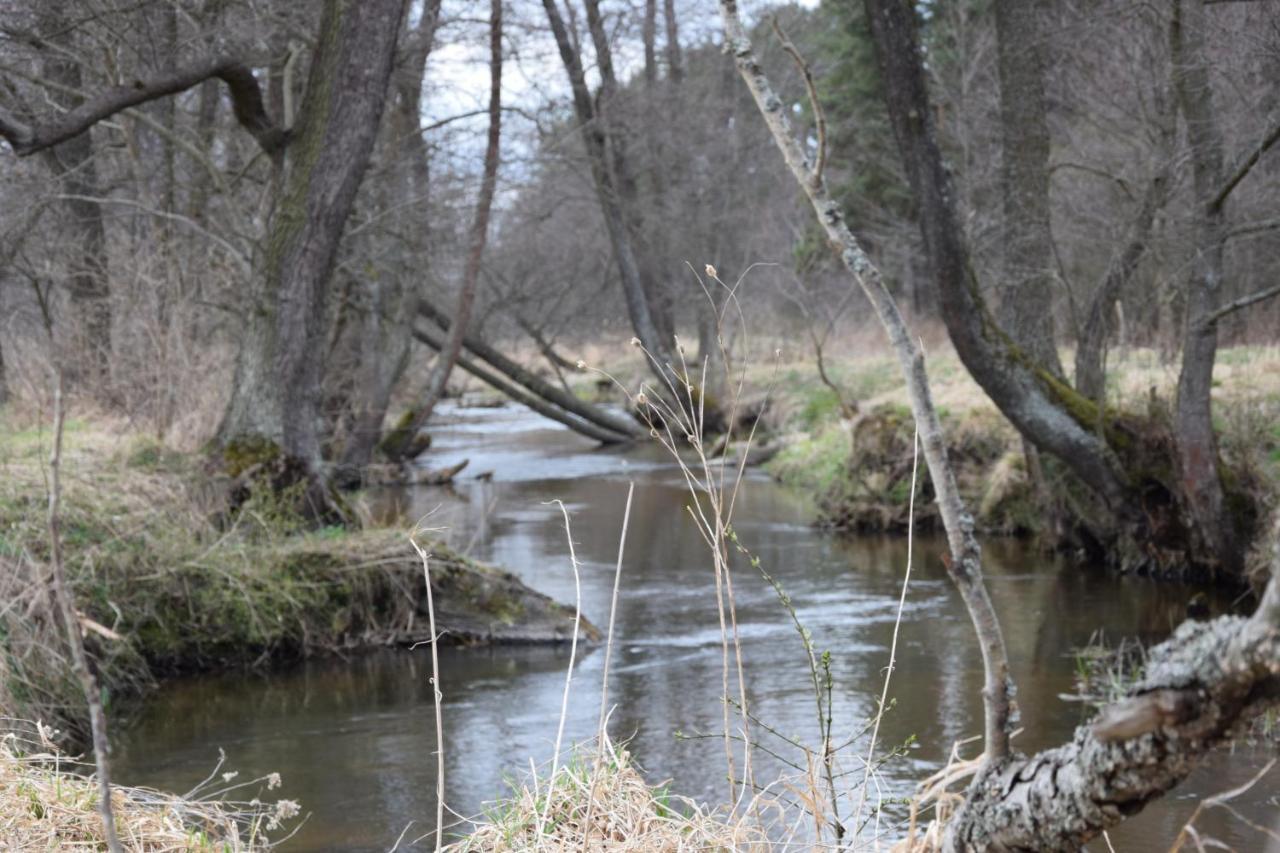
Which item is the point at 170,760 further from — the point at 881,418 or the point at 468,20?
the point at 468,20

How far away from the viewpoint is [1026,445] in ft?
36.6

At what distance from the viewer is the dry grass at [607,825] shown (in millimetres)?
3076

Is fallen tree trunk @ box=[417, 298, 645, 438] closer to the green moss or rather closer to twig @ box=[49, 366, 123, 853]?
the green moss

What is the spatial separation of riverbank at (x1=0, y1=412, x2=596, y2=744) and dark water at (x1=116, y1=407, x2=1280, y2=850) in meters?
0.24

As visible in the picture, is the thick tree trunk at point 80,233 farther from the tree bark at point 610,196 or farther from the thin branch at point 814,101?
the thin branch at point 814,101

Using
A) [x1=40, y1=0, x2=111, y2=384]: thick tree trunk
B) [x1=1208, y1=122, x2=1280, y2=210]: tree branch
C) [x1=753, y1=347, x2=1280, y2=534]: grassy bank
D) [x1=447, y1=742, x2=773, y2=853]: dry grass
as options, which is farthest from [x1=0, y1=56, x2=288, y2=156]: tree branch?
[x1=1208, y1=122, x2=1280, y2=210]: tree branch

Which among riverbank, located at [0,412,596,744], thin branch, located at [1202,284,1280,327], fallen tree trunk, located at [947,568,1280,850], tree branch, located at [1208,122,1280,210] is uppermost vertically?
tree branch, located at [1208,122,1280,210]

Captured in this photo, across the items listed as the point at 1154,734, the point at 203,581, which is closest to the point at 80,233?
the point at 203,581

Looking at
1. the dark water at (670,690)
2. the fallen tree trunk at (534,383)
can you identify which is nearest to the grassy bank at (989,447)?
the dark water at (670,690)

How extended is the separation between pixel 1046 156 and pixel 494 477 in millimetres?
9129

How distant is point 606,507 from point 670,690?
Result: 6.62 metres

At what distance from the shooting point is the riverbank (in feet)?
23.9

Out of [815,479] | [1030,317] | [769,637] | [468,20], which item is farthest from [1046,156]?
[468,20]

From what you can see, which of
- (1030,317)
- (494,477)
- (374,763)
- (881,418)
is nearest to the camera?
(374,763)
